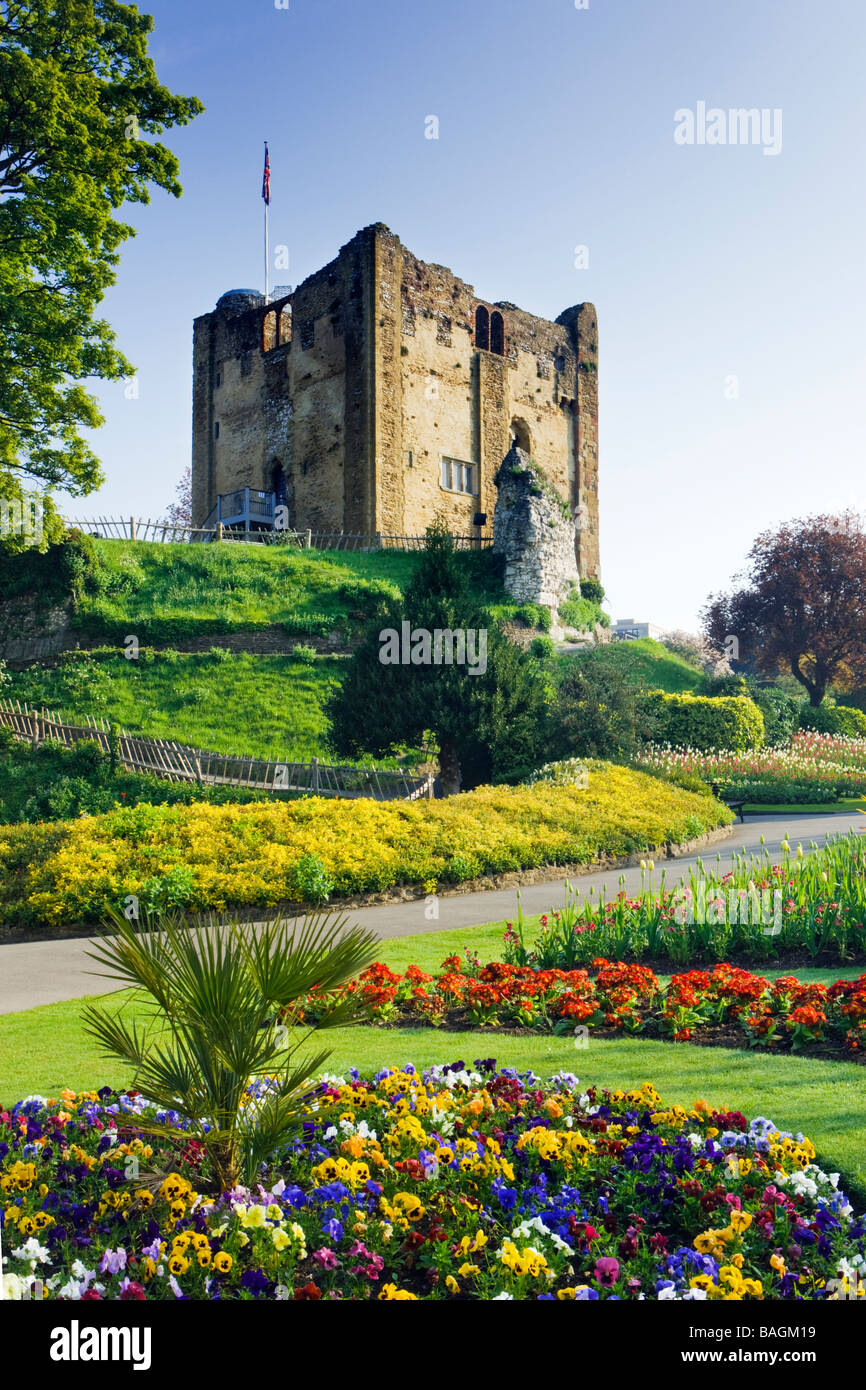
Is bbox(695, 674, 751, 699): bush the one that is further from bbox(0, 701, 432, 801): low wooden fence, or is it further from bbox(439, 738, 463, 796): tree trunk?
bbox(439, 738, 463, 796): tree trunk

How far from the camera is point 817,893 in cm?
813

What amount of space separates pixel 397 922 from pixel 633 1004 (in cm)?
399

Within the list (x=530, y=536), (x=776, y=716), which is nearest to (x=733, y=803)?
(x=776, y=716)

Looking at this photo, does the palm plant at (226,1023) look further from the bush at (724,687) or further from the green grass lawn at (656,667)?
the green grass lawn at (656,667)

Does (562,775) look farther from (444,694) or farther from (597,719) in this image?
(597,719)

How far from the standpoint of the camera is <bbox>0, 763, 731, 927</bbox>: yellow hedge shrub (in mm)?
10078

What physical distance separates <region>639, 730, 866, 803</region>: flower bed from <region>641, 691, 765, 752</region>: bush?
1.87 ft

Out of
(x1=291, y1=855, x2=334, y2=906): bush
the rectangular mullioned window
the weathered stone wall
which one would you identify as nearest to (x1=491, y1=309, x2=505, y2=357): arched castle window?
the rectangular mullioned window

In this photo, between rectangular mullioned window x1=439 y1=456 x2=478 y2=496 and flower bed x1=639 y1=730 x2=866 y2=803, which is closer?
flower bed x1=639 y1=730 x2=866 y2=803

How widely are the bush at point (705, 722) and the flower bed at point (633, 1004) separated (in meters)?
20.5

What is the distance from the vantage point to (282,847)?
11211mm

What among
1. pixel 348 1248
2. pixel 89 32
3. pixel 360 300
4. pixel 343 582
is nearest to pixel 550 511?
pixel 343 582

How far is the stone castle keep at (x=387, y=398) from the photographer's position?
121 feet
